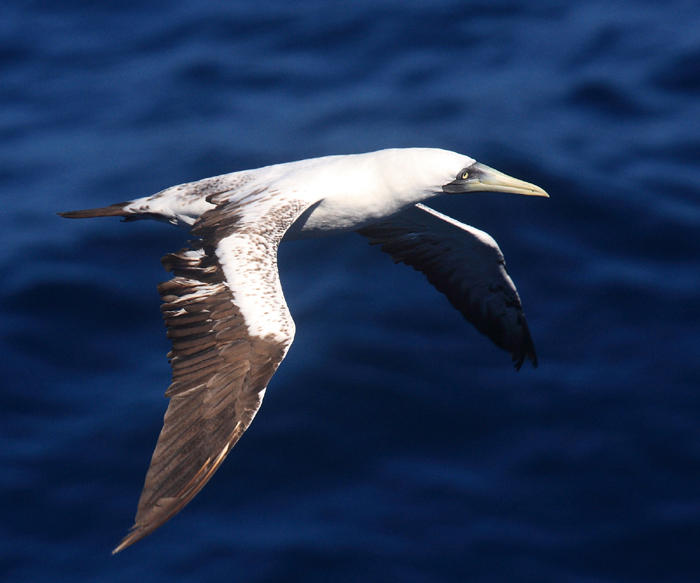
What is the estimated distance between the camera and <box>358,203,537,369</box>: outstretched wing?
10188 millimetres

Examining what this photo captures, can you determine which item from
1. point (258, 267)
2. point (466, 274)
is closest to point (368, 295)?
point (466, 274)

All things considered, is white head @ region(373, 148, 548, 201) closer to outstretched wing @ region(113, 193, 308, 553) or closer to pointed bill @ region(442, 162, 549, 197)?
pointed bill @ region(442, 162, 549, 197)

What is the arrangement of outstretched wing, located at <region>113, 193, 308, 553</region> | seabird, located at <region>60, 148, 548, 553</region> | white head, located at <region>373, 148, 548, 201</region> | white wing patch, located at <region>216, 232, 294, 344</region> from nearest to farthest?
1. outstretched wing, located at <region>113, 193, 308, 553</region>
2. seabird, located at <region>60, 148, 548, 553</region>
3. white wing patch, located at <region>216, 232, 294, 344</region>
4. white head, located at <region>373, 148, 548, 201</region>

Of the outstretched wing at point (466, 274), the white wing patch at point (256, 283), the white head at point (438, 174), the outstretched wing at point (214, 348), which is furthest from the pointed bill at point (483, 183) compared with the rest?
the white wing patch at point (256, 283)

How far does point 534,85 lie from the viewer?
47.6 feet

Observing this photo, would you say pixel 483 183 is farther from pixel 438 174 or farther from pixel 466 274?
pixel 466 274

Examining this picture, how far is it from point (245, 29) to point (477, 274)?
7043 mm

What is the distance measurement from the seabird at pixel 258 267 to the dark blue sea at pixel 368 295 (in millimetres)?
919

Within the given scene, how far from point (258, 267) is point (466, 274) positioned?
317 centimetres

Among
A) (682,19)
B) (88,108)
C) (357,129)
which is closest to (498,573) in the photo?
(357,129)

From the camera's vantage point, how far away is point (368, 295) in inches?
446


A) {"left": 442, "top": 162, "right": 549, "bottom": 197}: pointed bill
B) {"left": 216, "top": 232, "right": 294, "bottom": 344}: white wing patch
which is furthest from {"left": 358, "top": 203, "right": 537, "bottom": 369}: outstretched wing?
{"left": 216, "top": 232, "right": 294, "bottom": 344}: white wing patch

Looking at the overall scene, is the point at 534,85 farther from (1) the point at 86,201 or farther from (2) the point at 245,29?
(1) the point at 86,201

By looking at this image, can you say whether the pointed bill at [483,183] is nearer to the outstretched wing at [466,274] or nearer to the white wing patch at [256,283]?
the outstretched wing at [466,274]
